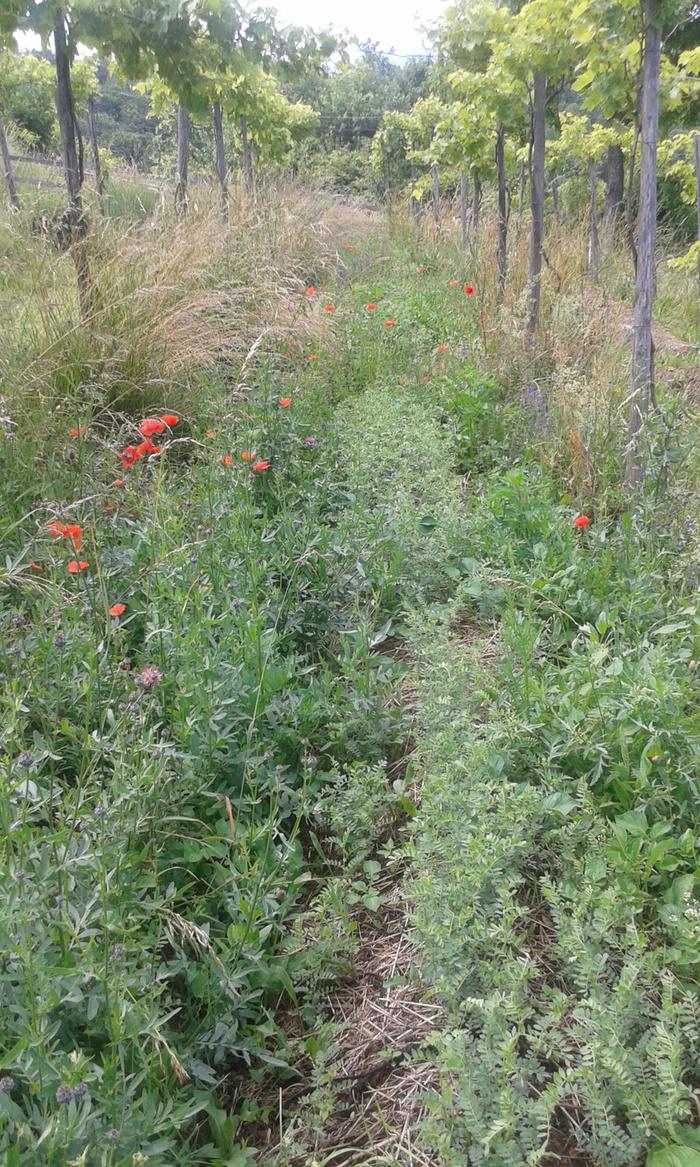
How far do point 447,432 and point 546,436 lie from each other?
0.54 metres

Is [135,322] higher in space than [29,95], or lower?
lower

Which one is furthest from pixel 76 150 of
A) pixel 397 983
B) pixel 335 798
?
pixel 397 983

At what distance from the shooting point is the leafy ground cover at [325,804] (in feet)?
3.82

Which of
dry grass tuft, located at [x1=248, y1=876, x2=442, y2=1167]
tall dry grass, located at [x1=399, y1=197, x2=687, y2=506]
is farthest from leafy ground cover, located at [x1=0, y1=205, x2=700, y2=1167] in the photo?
tall dry grass, located at [x1=399, y1=197, x2=687, y2=506]

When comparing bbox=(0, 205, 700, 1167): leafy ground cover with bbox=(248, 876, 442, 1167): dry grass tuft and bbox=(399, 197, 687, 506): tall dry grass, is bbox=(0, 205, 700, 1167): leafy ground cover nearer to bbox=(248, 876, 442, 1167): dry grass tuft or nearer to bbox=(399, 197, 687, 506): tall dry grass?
bbox=(248, 876, 442, 1167): dry grass tuft

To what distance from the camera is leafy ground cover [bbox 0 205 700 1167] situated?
1.16 metres

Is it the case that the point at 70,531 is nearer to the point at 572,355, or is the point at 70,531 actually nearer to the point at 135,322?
the point at 135,322

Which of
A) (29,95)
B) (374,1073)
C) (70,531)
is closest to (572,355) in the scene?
(70,531)

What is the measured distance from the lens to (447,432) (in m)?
4.07

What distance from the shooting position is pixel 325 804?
6.10 ft

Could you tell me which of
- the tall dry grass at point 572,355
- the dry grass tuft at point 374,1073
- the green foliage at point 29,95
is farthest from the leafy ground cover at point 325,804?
the green foliage at point 29,95

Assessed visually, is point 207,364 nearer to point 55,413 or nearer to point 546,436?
point 55,413

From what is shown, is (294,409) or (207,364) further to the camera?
(207,364)

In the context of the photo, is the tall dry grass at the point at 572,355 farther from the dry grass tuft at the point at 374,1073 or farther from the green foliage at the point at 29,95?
the green foliage at the point at 29,95
